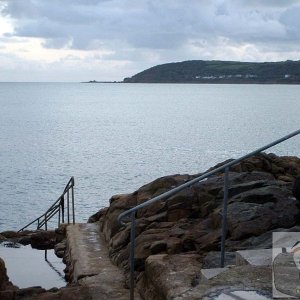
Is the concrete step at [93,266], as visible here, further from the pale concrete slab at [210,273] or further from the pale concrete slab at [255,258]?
the pale concrete slab at [255,258]

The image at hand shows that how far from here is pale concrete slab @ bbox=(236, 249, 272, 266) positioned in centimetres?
565

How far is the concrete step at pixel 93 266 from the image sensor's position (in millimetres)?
8070

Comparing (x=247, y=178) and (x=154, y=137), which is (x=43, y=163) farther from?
(x=247, y=178)

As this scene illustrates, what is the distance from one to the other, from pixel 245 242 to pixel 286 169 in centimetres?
701

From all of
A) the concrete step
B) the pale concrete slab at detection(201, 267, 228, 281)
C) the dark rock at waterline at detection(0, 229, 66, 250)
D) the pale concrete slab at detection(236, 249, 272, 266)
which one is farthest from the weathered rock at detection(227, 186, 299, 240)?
the dark rock at waterline at detection(0, 229, 66, 250)

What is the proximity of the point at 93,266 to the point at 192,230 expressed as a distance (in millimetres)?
1838

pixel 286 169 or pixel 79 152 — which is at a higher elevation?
pixel 286 169

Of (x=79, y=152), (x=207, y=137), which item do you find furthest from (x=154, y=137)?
(x=79, y=152)

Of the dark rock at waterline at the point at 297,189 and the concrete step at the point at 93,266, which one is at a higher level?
the dark rock at waterline at the point at 297,189

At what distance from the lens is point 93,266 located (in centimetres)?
949

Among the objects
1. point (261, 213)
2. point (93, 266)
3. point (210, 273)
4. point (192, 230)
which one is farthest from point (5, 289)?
point (210, 273)

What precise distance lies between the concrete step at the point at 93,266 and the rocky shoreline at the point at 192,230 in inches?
7.1

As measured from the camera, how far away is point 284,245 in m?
6.05

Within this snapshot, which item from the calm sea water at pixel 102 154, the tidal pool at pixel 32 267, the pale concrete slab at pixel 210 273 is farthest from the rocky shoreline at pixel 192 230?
the calm sea water at pixel 102 154
